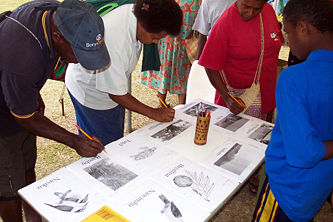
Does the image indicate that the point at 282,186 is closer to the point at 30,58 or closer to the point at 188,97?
the point at 30,58

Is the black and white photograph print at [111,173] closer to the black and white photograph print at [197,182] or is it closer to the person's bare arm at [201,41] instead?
the black and white photograph print at [197,182]

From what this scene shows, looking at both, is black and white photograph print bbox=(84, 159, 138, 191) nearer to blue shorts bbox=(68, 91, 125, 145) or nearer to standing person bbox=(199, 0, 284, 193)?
blue shorts bbox=(68, 91, 125, 145)

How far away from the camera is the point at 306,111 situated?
37.7 inches

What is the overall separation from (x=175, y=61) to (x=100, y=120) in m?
1.64

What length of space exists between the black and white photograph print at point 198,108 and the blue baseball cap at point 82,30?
0.89 m

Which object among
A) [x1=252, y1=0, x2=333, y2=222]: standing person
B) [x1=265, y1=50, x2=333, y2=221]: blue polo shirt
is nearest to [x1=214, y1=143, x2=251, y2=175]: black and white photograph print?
[x1=252, y1=0, x2=333, y2=222]: standing person

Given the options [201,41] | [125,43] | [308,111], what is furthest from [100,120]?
[201,41]

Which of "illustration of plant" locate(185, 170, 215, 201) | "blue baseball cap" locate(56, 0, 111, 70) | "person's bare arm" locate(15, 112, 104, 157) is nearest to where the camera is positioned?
"blue baseball cap" locate(56, 0, 111, 70)

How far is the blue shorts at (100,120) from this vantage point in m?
1.81

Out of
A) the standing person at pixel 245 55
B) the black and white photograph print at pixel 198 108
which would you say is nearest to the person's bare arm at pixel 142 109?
the black and white photograph print at pixel 198 108

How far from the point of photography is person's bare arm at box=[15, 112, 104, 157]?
1276 mm

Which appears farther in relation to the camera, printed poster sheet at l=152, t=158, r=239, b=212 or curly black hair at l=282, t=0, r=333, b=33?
printed poster sheet at l=152, t=158, r=239, b=212

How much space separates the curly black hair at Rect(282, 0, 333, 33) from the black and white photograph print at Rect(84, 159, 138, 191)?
2.95ft

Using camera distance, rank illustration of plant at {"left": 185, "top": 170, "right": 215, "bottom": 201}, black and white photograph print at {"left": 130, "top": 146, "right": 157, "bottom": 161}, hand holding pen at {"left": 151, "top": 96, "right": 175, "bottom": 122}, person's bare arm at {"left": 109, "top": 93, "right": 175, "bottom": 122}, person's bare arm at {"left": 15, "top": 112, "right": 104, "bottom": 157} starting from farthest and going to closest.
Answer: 1. hand holding pen at {"left": 151, "top": 96, "right": 175, "bottom": 122}
2. person's bare arm at {"left": 109, "top": 93, "right": 175, "bottom": 122}
3. black and white photograph print at {"left": 130, "top": 146, "right": 157, "bottom": 161}
4. person's bare arm at {"left": 15, "top": 112, "right": 104, "bottom": 157}
5. illustration of plant at {"left": 185, "top": 170, "right": 215, "bottom": 201}
